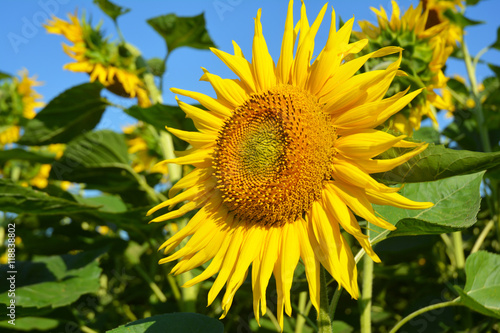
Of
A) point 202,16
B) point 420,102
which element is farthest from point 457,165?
point 202,16

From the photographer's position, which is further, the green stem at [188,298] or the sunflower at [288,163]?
the green stem at [188,298]

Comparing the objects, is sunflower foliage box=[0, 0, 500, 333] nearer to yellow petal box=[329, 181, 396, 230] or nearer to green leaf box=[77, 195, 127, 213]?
yellow petal box=[329, 181, 396, 230]

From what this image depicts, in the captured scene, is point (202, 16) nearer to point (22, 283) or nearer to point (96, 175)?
point (96, 175)

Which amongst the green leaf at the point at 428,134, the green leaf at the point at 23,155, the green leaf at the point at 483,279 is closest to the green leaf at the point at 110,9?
the green leaf at the point at 23,155

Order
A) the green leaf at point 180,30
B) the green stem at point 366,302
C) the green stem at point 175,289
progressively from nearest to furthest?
the green stem at point 366,302 < the green stem at point 175,289 < the green leaf at point 180,30

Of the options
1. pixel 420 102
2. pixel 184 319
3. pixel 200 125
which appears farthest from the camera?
pixel 420 102

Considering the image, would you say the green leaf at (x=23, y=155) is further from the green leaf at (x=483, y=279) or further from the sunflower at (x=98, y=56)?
the green leaf at (x=483, y=279)
